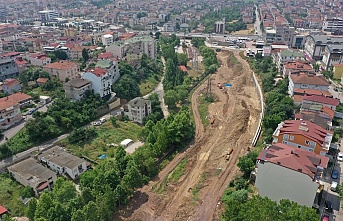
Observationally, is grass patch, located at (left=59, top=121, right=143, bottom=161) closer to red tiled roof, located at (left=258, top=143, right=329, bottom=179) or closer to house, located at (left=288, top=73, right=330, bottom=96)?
red tiled roof, located at (left=258, top=143, right=329, bottom=179)

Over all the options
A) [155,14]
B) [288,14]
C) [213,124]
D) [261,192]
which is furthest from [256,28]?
[261,192]

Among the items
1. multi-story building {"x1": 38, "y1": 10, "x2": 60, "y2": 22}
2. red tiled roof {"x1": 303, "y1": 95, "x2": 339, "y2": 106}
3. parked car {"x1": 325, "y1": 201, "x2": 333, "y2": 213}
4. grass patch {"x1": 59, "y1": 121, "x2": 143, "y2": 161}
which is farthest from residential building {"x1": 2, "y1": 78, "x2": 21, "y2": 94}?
multi-story building {"x1": 38, "y1": 10, "x2": 60, "y2": 22}

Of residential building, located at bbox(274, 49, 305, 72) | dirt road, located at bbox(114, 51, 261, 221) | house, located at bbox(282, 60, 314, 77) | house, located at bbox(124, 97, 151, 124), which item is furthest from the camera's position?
residential building, located at bbox(274, 49, 305, 72)

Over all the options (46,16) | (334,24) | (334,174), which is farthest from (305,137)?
(46,16)

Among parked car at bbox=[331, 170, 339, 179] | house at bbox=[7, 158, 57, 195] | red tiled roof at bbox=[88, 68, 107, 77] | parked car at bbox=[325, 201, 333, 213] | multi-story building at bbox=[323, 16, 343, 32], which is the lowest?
house at bbox=[7, 158, 57, 195]

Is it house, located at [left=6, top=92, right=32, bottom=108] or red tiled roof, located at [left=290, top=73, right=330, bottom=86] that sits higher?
red tiled roof, located at [left=290, top=73, right=330, bottom=86]

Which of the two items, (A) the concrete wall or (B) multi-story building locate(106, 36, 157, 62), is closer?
(A) the concrete wall

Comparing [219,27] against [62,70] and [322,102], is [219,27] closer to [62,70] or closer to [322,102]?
[62,70]

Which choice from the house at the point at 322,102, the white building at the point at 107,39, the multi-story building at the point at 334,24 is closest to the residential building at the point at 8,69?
the white building at the point at 107,39

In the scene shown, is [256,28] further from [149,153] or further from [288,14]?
[149,153]
